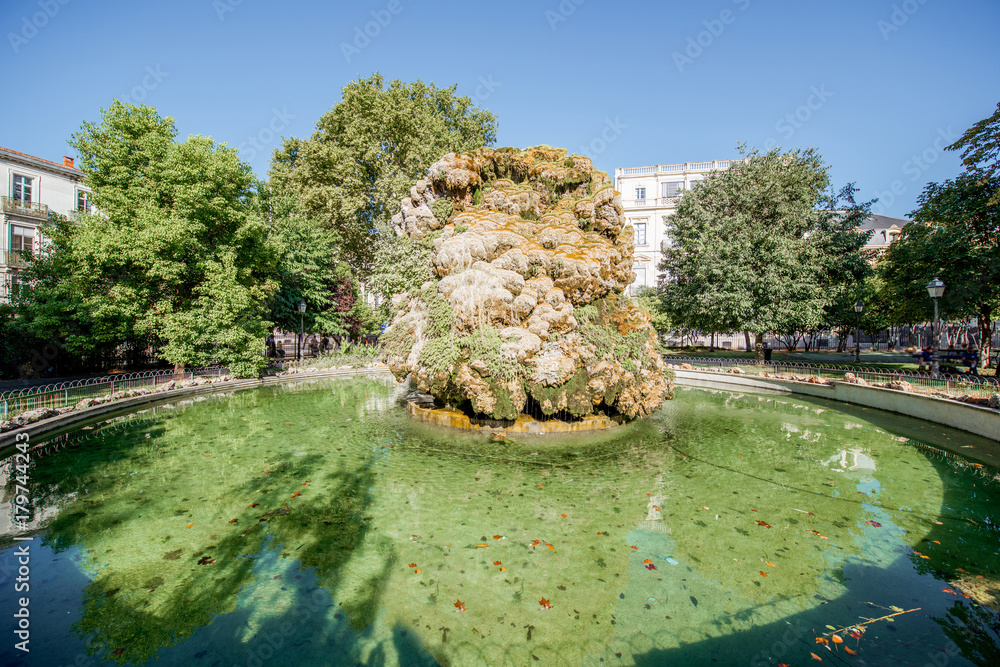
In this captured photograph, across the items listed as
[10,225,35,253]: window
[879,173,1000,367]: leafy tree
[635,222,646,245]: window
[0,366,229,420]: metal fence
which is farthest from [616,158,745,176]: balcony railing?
[10,225,35,253]: window

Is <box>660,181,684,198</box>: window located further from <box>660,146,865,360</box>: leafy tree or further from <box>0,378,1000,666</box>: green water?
<box>0,378,1000,666</box>: green water

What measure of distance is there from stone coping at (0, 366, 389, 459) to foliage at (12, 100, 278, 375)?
1.12 meters

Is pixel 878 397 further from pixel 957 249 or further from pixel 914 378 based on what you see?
pixel 957 249

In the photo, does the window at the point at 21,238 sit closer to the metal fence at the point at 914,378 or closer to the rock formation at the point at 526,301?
the rock formation at the point at 526,301

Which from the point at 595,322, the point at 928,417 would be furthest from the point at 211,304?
the point at 928,417

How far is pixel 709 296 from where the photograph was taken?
22.7 m

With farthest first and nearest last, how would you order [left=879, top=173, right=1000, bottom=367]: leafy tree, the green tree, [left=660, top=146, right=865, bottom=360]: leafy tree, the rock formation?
[left=660, top=146, right=865, bottom=360]: leafy tree
the green tree
[left=879, top=173, right=1000, bottom=367]: leafy tree
the rock formation

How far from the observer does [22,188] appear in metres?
27.4

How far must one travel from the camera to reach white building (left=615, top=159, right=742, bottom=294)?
1854 inches

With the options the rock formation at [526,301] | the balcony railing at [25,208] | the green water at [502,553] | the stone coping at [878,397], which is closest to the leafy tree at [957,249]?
the stone coping at [878,397]

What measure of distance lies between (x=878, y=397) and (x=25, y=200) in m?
47.9

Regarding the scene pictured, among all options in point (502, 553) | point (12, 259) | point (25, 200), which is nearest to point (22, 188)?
point (25, 200)

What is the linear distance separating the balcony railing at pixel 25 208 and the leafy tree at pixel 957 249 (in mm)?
48049

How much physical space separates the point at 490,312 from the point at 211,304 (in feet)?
48.1
